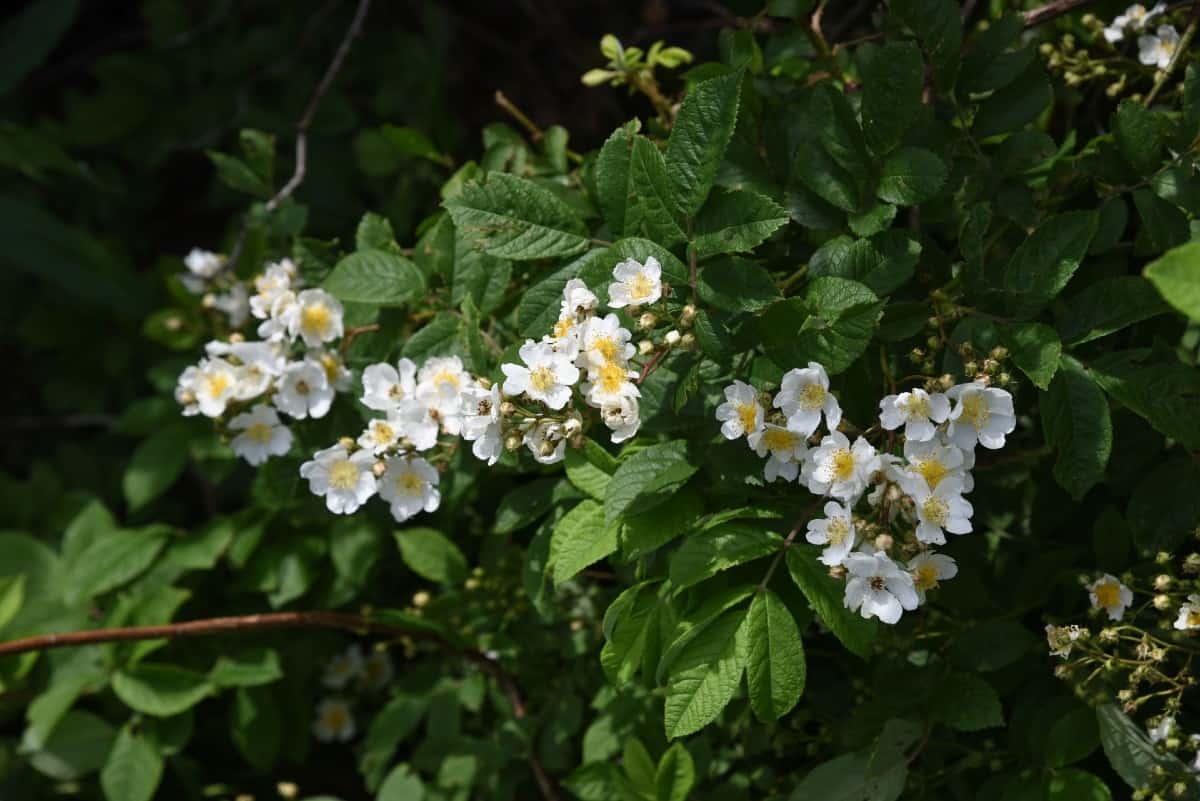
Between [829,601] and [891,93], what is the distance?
71 cm

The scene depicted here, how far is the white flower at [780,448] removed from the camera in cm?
148

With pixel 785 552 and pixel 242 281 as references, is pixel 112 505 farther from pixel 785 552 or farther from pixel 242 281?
pixel 785 552

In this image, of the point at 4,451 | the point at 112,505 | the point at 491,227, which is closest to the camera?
the point at 491,227

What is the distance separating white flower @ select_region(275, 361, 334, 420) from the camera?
1.99 meters

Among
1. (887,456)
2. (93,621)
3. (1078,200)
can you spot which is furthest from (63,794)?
(1078,200)

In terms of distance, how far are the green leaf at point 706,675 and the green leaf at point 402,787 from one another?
38.9 inches

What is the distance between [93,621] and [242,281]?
836 millimetres

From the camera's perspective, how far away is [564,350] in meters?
1.50

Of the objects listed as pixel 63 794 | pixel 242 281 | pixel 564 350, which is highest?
pixel 564 350

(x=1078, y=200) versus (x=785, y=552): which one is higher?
(x=1078, y=200)

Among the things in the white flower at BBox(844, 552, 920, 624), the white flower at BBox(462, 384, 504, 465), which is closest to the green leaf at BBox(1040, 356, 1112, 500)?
the white flower at BBox(844, 552, 920, 624)

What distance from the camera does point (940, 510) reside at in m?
1.42

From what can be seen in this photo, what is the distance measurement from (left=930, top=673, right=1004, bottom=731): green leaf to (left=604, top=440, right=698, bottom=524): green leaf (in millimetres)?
551

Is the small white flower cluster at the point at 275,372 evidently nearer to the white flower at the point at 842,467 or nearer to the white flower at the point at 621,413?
the white flower at the point at 621,413
